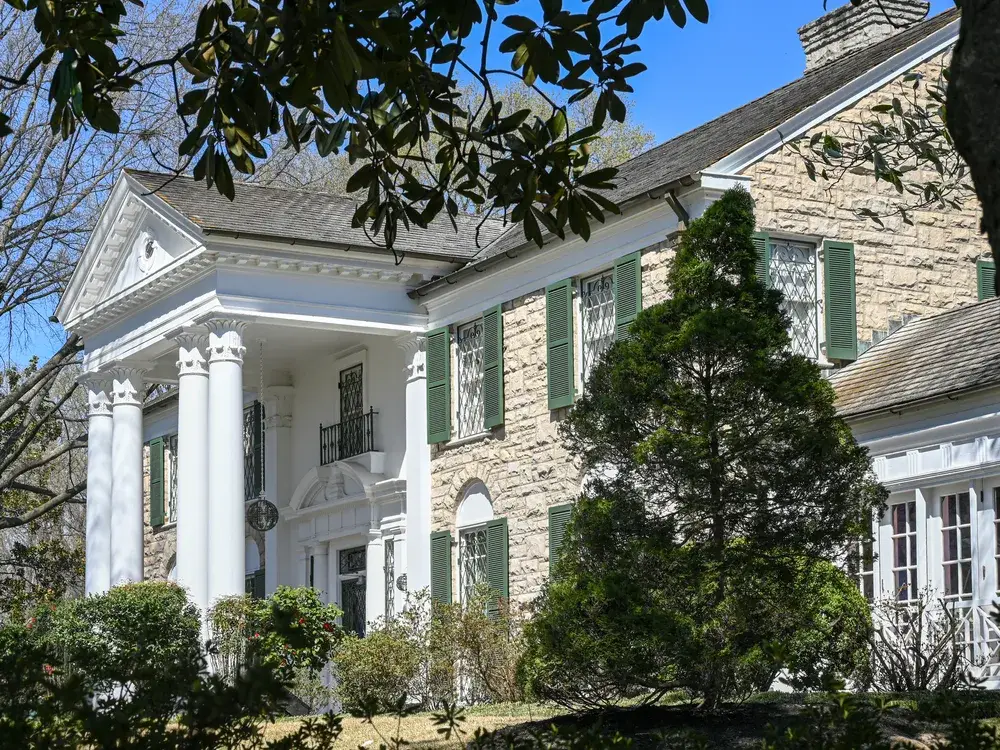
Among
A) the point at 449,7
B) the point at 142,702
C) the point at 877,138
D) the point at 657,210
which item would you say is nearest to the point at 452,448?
the point at 657,210

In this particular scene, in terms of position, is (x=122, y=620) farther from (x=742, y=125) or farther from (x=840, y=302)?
(x=742, y=125)

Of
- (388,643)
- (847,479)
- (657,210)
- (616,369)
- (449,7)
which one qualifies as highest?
(657,210)

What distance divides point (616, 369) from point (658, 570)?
4.78ft

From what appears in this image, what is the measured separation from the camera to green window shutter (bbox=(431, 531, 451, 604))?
70.3 feet

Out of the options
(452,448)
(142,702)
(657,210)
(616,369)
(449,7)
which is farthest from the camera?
(452,448)

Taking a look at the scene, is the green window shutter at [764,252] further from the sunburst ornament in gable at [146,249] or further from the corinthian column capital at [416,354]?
the sunburst ornament in gable at [146,249]

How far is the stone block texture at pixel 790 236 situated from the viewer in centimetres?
1841

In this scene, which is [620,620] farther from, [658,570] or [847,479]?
[847,479]

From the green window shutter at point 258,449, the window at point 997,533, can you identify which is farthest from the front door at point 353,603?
the window at point 997,533

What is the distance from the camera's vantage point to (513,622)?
19406 millimetres

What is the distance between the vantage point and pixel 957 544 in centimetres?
1552

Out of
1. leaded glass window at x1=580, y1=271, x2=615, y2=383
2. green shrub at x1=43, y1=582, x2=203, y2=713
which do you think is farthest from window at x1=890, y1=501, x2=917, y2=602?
green shrub at x1=43, y1=582, x2=203, y2=713

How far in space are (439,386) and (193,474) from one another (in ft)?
11.8

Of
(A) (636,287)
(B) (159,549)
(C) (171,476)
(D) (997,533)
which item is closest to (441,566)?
(A) (636,287)
